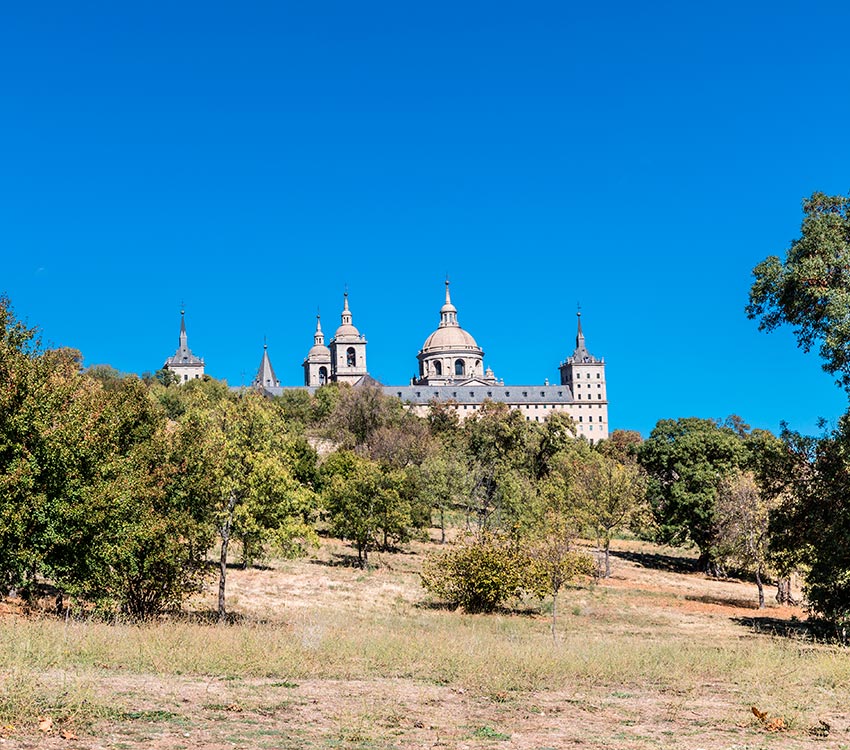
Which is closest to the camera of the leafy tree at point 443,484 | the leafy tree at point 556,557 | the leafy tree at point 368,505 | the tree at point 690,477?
the leafy tree at point 556,557

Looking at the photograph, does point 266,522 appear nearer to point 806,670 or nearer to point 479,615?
point 479,615

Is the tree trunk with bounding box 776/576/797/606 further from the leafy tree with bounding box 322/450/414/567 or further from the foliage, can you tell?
the leafy tree with bounding box 322/450/414/567

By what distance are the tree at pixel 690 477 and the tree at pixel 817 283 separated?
106ft

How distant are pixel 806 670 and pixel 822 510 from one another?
9621mm

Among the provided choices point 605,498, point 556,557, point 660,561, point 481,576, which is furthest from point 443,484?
point 556,557

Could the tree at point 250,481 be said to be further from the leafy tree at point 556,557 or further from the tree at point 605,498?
the tree at point 605,498

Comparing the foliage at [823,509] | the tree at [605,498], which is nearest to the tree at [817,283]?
the foliage at [823,509]

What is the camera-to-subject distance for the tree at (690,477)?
54.5 metres

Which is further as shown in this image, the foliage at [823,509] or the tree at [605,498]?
the tree at [605,498]

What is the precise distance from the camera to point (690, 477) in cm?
5631

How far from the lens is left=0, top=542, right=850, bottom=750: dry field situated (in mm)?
9320

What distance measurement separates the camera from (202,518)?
2452 cm

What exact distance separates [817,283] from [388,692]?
15.1 metres

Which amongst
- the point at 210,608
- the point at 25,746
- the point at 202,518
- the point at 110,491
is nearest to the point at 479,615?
the point at 210,608
